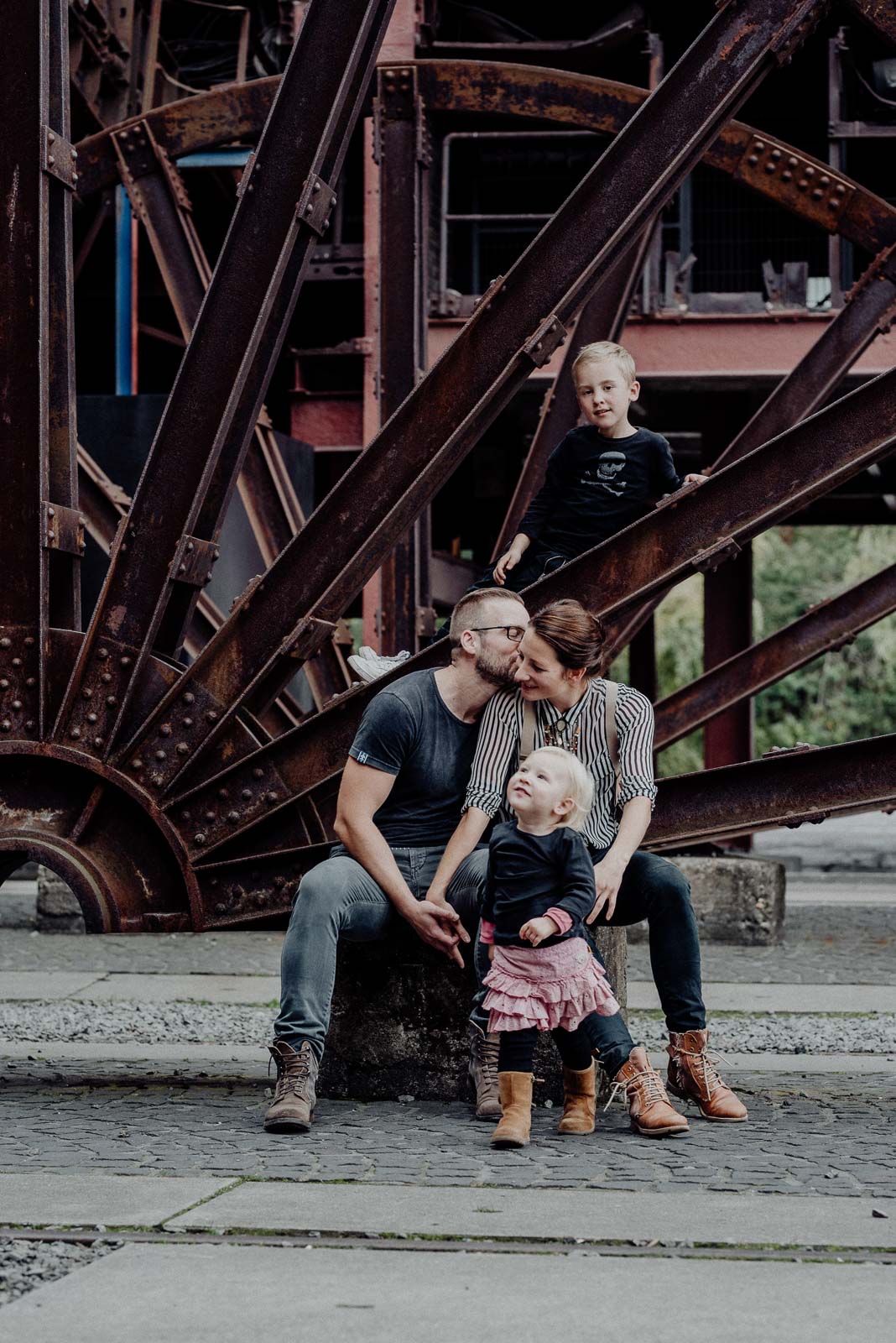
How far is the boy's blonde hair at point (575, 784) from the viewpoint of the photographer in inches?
180

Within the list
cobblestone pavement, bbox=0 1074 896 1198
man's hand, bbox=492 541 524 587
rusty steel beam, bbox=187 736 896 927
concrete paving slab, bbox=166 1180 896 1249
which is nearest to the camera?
concrete paving slab, bbox=166 1180 896 1249

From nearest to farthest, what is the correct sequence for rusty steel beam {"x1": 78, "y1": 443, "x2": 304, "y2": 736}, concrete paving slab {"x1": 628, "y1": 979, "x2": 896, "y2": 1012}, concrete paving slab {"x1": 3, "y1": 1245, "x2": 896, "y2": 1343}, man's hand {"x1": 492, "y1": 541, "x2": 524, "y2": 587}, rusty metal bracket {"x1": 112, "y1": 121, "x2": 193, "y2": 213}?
concrete paving slab {"x1": 3, "y1": 1245, "x2": 896, "y2": 1343}, man's hand {"x1": 492, "y1": 541, "x2": 524, "y2": 587}, concrete paving slab {"x1": 628, "y1": 979, "x2": 896, "y2": 1012}, rusty metal bracket {"x1": 112, "y1": 121, "x2": 193, "y2": 213}, rusty steel beam {"x1": 78, "y1": 443, "x2": 304, "y2": 736}

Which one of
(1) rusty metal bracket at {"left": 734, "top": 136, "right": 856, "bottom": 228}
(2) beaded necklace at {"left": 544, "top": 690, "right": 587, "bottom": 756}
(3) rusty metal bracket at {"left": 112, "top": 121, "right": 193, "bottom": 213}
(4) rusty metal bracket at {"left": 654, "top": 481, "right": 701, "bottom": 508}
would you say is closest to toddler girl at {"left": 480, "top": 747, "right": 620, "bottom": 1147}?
(2) beaded necklace at {"left": 544, "top": 690, "right": 587, "bottom": 756}

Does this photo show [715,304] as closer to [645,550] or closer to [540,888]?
[645,550]

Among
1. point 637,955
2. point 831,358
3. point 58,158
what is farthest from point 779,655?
point 58,158

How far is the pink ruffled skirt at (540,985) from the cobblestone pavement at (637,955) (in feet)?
11.8

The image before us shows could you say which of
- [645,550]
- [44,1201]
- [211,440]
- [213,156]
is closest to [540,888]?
[645,550]

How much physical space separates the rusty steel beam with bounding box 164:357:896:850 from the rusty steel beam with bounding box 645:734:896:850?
61 centimetres

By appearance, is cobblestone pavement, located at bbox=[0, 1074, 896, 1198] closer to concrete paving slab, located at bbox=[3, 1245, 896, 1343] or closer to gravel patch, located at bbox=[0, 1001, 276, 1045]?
concrete paving slab, located at bbox=[3, 1245, 896, 1343]

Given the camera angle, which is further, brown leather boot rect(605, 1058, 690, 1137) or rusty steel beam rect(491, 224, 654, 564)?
rusty steel beam rect(491, 224, 654, 564)

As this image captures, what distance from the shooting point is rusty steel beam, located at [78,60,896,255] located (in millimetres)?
7543

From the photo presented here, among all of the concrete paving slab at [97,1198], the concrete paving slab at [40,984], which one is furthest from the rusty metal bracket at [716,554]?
the concrete paving slab at [40,984]

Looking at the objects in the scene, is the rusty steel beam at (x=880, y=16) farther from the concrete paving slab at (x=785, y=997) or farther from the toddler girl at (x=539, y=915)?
the concrete paving slab at (x=785, y=997)

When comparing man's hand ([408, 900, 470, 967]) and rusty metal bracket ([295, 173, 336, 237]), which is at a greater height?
rusty metal bracket ([295, 173, 336, 237])
